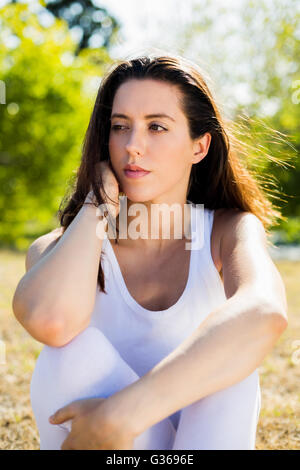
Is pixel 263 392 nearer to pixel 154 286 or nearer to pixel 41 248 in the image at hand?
pixel 154 286

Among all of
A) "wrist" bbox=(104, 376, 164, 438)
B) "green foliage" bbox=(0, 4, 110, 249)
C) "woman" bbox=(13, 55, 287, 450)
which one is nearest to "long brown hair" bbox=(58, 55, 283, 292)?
"woman" bbox=(13, 55, 287, 450)

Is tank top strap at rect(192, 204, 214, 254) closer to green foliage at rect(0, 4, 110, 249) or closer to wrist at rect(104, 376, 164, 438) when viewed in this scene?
wrist at rect(104, 376, 164, 438)

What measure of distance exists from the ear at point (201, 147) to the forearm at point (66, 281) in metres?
0.64

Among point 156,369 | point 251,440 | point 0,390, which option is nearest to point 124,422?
point 156,369

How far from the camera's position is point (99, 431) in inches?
57.1

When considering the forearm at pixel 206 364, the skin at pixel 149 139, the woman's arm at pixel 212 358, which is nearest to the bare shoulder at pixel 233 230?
the skin at pixel 149 139

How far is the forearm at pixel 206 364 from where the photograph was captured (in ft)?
4.81

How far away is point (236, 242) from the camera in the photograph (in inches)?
79.7

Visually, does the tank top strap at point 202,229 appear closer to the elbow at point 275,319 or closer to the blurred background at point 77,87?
the elbow at point 275,319

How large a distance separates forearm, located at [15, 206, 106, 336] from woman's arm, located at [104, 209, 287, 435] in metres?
0.40

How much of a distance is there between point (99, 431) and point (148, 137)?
111 centimetres

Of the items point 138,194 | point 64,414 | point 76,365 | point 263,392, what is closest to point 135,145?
point 138,194
